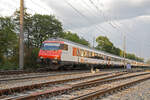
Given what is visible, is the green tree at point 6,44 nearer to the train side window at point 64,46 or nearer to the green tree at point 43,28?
the train side window at point 64,46

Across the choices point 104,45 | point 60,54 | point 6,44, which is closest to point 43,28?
point 6,44

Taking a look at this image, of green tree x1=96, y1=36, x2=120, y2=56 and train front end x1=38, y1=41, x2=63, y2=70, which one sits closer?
train front end x1=38, y1=41, x2=63, y2=70

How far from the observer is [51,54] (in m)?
19.0

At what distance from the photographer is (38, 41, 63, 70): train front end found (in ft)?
61.0

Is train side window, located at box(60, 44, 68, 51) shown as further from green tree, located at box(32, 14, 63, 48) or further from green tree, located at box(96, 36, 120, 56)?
green tree, located at box(96, 36, 120, 56)

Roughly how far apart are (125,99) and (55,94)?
2.95m

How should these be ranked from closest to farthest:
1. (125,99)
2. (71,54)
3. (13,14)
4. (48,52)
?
(125,99), (48,52), (71,54), (13,14)

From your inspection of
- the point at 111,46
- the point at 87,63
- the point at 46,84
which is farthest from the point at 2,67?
the point at 111,46

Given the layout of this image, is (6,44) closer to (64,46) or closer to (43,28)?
(64,46)

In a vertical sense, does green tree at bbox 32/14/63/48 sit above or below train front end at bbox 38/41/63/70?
above

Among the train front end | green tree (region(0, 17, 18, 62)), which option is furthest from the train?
green tree (region(0, 17, 18, 62))

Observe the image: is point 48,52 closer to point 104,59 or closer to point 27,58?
point 27,58

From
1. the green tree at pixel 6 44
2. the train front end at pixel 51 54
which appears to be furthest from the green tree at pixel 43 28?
the train front end at pixel 51 54

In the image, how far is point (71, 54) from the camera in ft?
67.5
